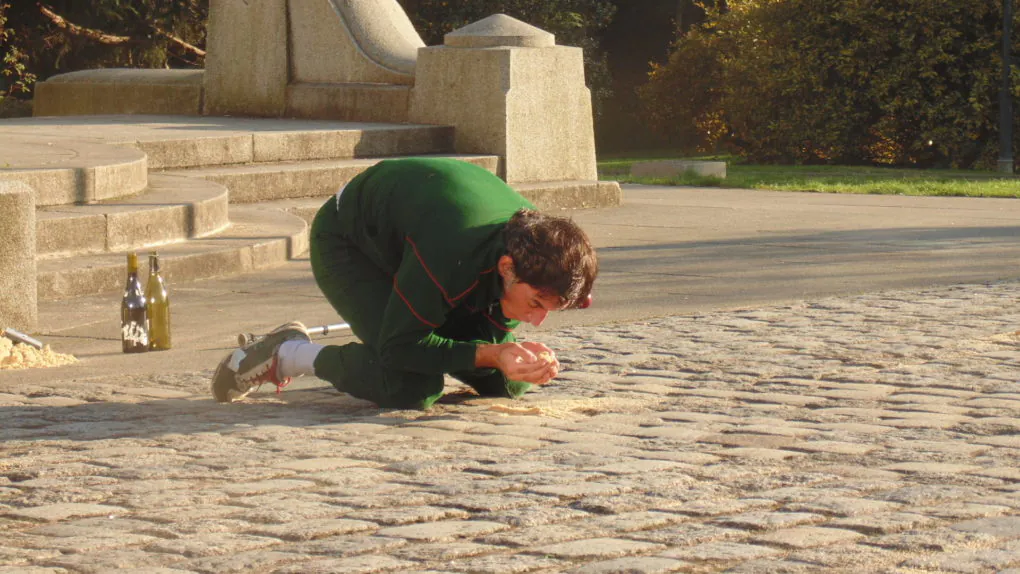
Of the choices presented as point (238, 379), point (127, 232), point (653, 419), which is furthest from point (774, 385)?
point (127, 232)

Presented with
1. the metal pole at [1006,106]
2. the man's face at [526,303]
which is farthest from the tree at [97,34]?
the man's face at [526,303]

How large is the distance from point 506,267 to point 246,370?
1.23 metres

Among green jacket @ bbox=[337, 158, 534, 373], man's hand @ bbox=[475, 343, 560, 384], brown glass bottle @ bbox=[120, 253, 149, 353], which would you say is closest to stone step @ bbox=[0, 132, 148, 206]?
brown glass bottle @ bbox=[120, 253, 149, 353]

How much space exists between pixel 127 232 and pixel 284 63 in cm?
644

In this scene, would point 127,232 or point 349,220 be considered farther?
point 127,232

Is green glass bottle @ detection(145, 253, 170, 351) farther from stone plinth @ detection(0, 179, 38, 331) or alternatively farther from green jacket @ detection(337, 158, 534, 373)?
green jacket @ detection(337, 158, 534, 373)

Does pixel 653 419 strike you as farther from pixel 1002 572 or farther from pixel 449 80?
pixel 449 80

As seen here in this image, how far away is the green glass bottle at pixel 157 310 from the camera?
6.37 metres

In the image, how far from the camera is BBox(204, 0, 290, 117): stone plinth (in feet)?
48.1

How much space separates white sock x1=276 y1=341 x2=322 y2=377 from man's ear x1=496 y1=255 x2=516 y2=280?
105 centimetres

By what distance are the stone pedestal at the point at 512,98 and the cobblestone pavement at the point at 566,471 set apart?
694 cm

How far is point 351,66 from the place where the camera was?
→ 14.5 metres

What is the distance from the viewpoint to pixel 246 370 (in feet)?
17.3

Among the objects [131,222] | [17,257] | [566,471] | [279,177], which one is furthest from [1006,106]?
[566,471]
